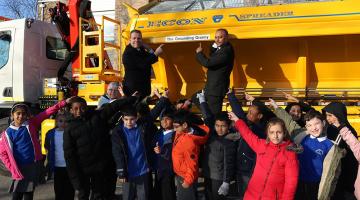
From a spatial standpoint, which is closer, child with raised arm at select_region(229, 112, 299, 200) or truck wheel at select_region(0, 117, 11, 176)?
child with raised arm at select_region(229, 112, 299, 200)

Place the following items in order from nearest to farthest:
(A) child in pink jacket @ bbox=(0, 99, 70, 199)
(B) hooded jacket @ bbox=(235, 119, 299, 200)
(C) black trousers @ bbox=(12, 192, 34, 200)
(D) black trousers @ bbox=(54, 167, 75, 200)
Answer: (B) hooded jacket @ bbox=(235, 119, 299, 200), (A) child in pink jacket @ bbox=(0, 99, 70, 199), (C) black trousers @ bbox=(12, 192, 34, 200), (D) black trousers @ bbox=(54, 167, 75, 200)

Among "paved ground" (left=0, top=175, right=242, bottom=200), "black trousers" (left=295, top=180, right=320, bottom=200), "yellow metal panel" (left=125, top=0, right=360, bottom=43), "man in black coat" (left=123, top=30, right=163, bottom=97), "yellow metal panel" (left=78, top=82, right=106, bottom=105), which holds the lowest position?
"paved ground" (left=0, top=175, right=242, bottom=200)

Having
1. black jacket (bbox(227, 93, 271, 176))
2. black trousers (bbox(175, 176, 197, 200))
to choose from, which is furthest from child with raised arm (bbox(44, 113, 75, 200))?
black jacket (bbox(227, 93, 271, 176))

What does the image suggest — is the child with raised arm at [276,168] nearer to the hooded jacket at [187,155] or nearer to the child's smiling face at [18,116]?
the hooded jacket at [187,155]

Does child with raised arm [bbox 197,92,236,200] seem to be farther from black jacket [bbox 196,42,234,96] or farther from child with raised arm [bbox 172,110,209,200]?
black jacket [bbox 196,42,234,96]

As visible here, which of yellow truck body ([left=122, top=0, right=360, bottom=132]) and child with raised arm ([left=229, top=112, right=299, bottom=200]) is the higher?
yellow truck body ([left=122, top=0, right=360, bottom=132])

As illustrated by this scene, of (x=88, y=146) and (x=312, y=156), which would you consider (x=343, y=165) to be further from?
(x=88, y=146)

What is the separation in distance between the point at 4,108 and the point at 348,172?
20.2 feet

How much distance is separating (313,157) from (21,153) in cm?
290

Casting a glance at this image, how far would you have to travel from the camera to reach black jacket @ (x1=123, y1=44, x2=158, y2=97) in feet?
17.4

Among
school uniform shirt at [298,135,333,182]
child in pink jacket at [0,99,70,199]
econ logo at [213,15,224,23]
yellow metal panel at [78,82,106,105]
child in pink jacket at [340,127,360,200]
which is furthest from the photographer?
yellow metal panel at [78,82,106,105]

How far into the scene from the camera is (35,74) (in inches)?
307

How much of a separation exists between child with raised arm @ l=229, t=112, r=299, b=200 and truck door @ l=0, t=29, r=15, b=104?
546 centimetres

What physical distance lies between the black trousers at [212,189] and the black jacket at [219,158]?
0.05 metres
